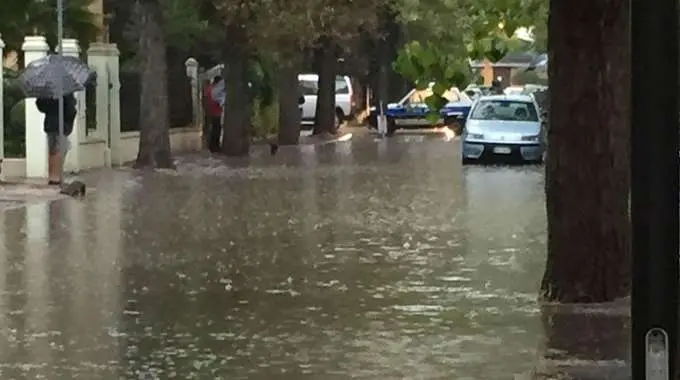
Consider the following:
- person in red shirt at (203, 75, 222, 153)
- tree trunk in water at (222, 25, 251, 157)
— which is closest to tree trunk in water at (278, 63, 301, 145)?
person in red shirt at (203, 75, 222, 153)

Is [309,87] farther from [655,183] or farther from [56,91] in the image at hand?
[655,183]

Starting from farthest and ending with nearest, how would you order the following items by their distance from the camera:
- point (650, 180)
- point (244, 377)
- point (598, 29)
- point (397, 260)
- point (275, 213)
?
point (275, 213) → point (397, 260) → point (598, 29) → point (244, 377) → point (650, 180)

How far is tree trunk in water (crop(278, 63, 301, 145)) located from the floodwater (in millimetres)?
19119

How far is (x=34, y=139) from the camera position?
1040 inches

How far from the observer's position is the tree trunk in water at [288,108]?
4438 centimetres

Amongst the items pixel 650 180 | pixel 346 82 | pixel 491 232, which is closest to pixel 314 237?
pixel 491 232

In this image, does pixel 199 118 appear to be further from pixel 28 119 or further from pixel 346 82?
pixel 346 82

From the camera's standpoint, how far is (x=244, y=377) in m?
9.48

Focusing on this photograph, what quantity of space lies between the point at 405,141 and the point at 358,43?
11.2 ft

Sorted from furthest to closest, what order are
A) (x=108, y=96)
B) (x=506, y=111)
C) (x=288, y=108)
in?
(x=288, y=108) < (x=506, y=111) < (x=108, y=96)

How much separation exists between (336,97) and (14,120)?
34.7m

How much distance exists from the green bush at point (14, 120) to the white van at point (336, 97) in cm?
3147

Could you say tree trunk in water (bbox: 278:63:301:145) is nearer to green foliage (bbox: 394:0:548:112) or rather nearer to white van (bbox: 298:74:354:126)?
white van (bbox: 298:74:354:126)

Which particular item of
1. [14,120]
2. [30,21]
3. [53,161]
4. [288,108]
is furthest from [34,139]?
[288,108]
